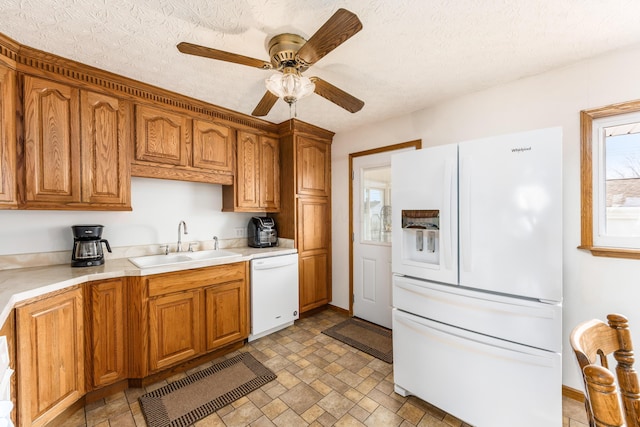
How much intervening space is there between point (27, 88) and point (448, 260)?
2.97m

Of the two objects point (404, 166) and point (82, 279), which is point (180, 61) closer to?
point (82, 279)

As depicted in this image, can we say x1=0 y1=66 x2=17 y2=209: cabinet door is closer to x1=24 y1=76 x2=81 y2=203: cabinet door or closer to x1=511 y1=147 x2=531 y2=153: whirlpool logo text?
x1=24 y1=76 x2=81 y2=203: cabinet door

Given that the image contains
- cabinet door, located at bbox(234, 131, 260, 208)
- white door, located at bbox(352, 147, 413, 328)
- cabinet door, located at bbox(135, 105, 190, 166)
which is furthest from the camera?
white door, located at bbox(352, 147, 413, 328)

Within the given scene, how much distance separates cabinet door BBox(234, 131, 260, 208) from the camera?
289 cm

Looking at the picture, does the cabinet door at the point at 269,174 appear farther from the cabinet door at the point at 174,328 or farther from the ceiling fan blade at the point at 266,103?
the cabinet door at the point at 174,328

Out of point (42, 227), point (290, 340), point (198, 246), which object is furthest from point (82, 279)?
point (290, 340)

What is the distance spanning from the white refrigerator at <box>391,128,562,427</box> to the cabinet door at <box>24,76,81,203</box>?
2.41 metres

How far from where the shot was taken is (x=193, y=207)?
2.85 m

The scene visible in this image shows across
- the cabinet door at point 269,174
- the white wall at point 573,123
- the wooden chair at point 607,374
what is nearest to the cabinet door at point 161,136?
the cabinet door at point 269,174

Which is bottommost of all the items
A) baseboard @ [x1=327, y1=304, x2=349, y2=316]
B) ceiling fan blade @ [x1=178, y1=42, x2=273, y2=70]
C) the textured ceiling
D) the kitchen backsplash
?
A: baseboard @ [x1=327, y1=304, x2=349, y2=316]

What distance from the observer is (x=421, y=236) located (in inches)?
73.9

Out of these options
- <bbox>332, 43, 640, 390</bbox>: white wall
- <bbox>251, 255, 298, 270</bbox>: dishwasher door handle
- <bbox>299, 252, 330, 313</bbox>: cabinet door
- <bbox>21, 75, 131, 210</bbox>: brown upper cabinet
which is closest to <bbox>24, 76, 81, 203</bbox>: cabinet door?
<bbox>21, 75, 131, 210</bbox>: brown upper cabinet

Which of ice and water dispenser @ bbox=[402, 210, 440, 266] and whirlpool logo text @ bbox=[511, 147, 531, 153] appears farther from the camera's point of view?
ice and water dispenser @ bbox=[402, 210, 440, 266]

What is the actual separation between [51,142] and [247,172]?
5.09 ft
